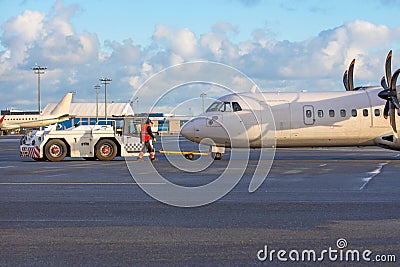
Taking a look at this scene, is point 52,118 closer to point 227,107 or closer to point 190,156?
point 190,156

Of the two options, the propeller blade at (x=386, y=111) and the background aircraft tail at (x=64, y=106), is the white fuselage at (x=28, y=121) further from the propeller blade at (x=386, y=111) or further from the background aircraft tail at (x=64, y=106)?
the propeller blade at (x=386, y=111)

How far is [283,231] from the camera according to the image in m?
8.96

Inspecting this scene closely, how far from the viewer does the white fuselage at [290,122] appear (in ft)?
86.2

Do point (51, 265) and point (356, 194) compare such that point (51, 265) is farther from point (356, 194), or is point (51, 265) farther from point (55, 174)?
point (55, 174)

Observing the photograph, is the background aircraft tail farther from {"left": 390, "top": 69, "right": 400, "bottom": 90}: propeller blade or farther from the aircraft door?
{"left": 390, "top": 69, "right": 400, "bottom": 90}: propeller blade

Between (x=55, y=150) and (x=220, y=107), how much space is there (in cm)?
729

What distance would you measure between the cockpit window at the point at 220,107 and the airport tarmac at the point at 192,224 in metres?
10.4

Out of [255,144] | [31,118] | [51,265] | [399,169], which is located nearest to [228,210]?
[51,265]

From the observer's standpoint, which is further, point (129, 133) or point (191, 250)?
point (129, 133)

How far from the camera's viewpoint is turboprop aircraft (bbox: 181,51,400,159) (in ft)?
86.1

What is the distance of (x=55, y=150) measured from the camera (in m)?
27.2

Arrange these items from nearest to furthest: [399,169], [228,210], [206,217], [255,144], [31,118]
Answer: [206,217], [228,210], [399,169], [255,144], [31,118]

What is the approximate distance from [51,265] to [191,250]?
5.54ft

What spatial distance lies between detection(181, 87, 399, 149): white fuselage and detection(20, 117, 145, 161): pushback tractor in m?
2.83
